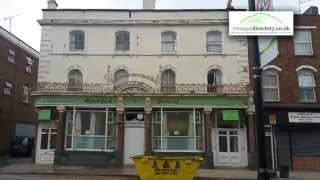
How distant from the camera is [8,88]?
3475cm

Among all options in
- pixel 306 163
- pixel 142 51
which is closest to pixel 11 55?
pixel 142 51

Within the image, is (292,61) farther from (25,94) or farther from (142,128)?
(25,94)

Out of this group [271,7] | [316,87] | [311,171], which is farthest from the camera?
[316,87]

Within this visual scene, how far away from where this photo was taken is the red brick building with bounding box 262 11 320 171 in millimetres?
26328

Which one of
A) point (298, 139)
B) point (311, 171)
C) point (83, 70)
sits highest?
point (83, 70)

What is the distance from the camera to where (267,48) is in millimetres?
13492

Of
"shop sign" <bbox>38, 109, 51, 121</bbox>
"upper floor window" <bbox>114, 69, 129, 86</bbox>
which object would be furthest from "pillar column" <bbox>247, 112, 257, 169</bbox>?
"shop sign" <bbox>38, 109, 51, 121</bbox>

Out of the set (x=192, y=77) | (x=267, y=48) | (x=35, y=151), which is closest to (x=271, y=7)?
(x=267, y=48)

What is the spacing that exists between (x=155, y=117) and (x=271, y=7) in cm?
1621

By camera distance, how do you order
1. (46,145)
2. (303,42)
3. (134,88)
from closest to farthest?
(134,88) < (46,145) < (303,42)

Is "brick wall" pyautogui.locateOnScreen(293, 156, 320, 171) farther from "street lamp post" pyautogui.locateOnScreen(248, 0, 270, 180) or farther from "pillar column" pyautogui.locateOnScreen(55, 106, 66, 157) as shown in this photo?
"street lamp post" pyautogui.locateOnScreen(248, 0, 270, 180)

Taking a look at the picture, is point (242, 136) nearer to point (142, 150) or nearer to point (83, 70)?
point (142, 150)

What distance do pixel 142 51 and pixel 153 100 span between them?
11.8 feet

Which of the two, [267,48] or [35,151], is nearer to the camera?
[267,48]
